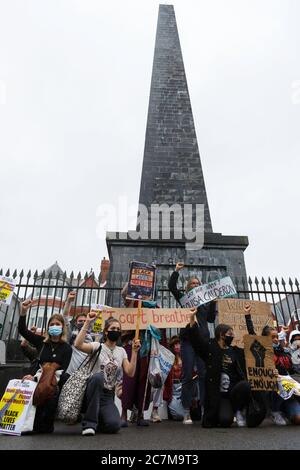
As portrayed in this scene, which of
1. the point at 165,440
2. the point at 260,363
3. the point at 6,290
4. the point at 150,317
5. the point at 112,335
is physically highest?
the point at 6,290

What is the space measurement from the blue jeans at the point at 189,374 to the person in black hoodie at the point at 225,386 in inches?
20.3

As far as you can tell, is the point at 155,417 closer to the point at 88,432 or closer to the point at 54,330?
the point at 88,432

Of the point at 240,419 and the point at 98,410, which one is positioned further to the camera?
Result: the point at 240,419

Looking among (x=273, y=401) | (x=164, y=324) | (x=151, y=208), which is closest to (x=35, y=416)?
(x=164, y=324)

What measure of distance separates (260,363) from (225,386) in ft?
2.02

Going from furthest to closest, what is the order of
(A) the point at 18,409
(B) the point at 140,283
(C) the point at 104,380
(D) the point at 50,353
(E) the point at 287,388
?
(B) the point at 140,283 → (E) the point at 287,388 → (D) the point at 50,353 → (C) the point at 104,380 → (A) the point at 18,409

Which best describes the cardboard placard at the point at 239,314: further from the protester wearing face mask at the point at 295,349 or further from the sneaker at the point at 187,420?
the sneaker at the point at 187,420

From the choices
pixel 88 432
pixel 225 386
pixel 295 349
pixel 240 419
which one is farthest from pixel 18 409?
pixel 295 349

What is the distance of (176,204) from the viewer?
11484 mm

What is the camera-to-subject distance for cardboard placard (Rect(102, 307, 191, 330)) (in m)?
5.07

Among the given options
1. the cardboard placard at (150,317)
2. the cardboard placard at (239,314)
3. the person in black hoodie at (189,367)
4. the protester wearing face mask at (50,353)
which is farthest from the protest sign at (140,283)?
the cardboard placard at (239,314)

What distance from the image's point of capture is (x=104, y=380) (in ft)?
13.3
